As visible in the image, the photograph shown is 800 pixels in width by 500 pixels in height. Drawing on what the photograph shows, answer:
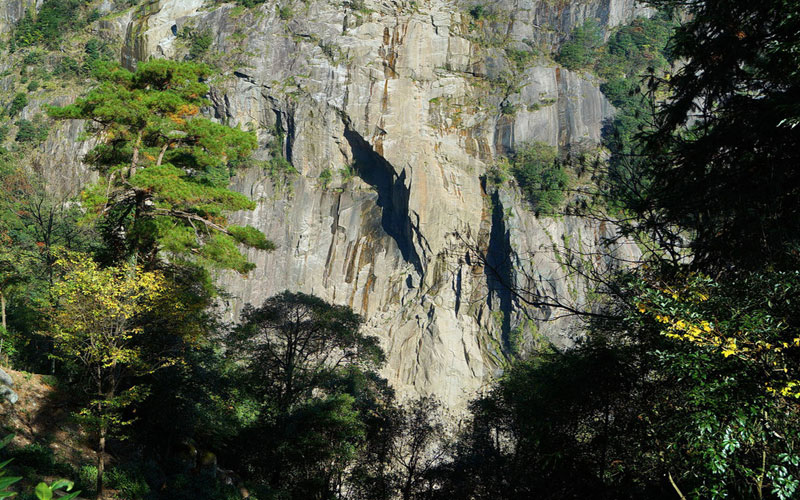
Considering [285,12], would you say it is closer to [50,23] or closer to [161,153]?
[50,23]

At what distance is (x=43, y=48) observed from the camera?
195 ft

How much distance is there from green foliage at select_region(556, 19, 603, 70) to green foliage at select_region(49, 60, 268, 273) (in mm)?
47805

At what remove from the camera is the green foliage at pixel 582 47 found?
2097 inches

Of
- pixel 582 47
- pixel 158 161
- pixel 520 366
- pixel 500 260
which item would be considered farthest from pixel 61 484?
pixel 582 47

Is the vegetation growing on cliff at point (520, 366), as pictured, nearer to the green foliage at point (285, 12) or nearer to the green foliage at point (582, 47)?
the green foliage at point (285, 12)

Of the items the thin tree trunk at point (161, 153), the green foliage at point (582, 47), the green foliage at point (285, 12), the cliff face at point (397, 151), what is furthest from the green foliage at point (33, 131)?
the green foliage at point (582, 47)

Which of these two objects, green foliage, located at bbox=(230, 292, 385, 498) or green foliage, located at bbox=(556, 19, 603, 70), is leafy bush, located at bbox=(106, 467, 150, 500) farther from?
green foliage, located at bbox=(556, 19, 603, 70)

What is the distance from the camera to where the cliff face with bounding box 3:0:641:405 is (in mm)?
41812

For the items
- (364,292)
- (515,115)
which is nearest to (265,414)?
(364,292)

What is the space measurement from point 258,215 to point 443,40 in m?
23.8

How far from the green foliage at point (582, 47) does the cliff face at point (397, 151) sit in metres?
2.25

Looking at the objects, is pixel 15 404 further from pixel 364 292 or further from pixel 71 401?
pixel 364 292

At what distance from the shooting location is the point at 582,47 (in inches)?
2148

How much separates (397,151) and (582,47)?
24850mm
